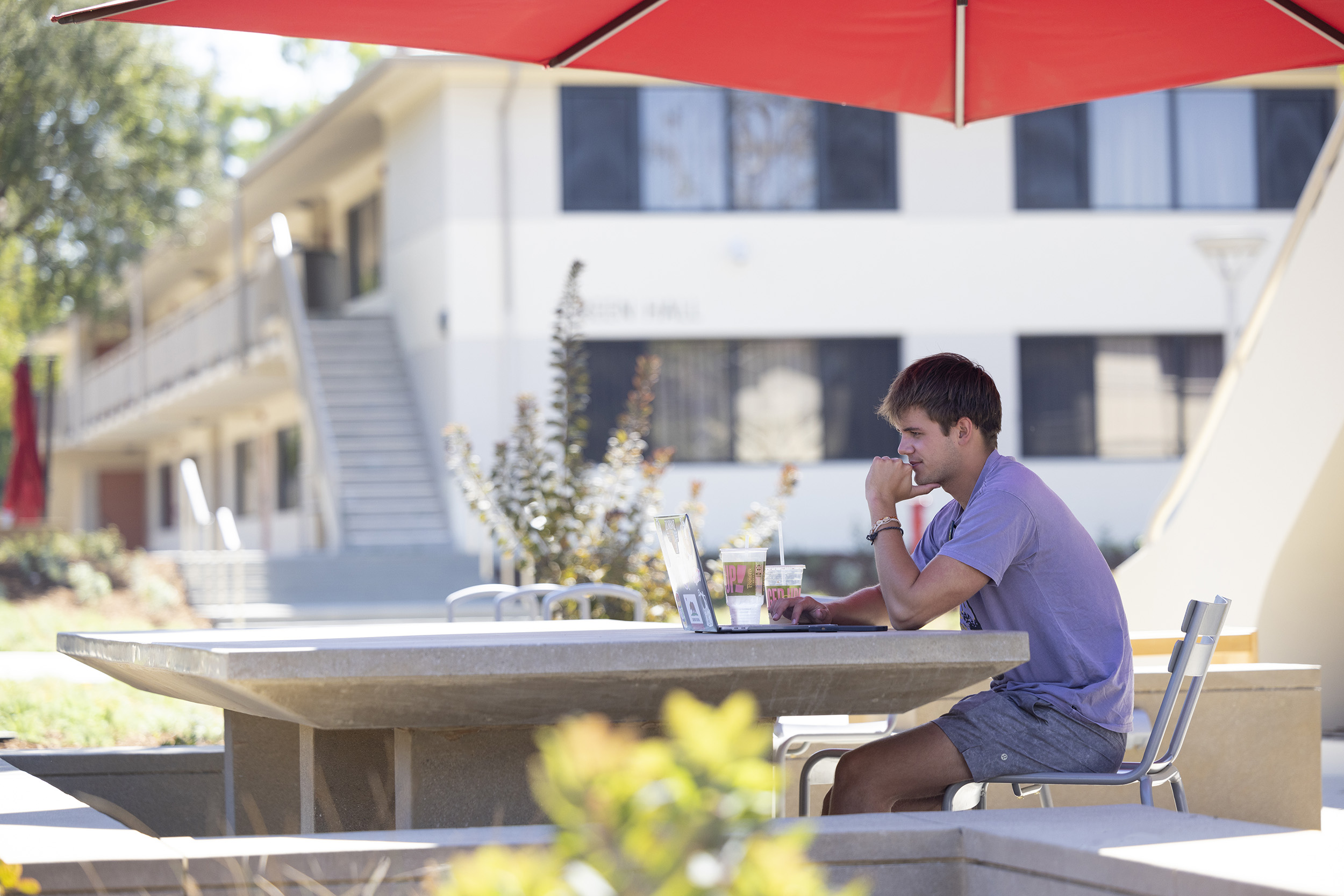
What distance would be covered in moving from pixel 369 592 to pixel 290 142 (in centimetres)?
771

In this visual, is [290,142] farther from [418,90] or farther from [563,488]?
[563,488]

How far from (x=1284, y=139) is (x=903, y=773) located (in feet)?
60.7

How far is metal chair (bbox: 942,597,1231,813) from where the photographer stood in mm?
3297

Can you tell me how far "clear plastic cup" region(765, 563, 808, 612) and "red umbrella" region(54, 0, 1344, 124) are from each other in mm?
1813

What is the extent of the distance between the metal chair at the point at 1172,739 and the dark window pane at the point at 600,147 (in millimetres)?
15569

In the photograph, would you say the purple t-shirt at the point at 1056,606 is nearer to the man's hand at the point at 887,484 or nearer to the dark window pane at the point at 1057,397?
the man's hand at the point at 887,484

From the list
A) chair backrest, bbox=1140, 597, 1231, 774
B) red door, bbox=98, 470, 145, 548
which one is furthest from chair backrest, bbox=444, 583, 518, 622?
red door, bbox=98, 470, 145, 548

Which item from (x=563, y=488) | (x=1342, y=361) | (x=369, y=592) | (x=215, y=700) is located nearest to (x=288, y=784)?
(x=215, y=700)

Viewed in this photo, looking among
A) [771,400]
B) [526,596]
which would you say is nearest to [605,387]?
[771,400]

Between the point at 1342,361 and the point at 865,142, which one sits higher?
the point at 865,142

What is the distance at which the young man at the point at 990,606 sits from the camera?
3.29 metres

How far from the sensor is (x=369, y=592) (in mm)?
16234

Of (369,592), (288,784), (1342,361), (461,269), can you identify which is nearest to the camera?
(288,784)

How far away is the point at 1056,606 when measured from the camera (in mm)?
3398
